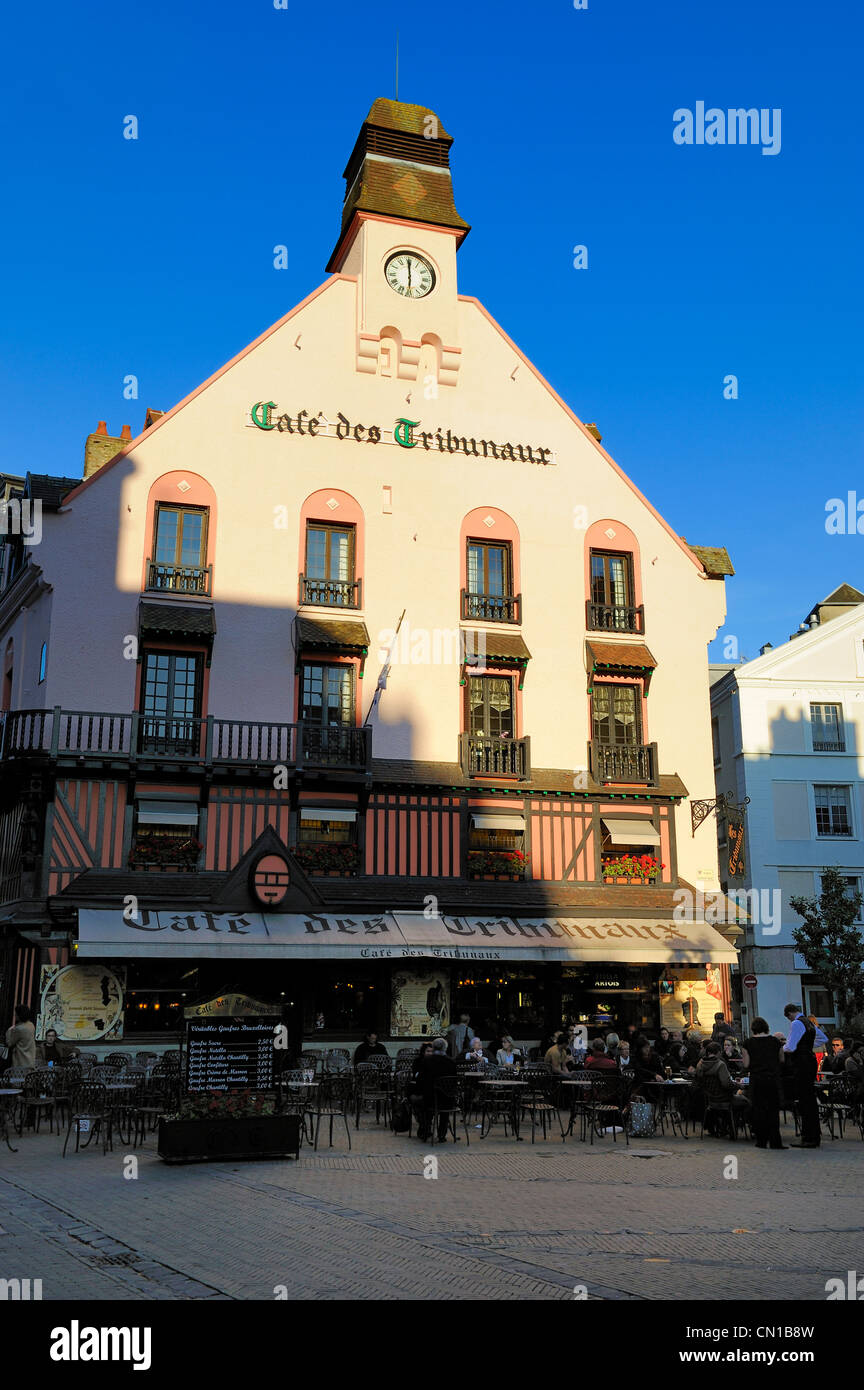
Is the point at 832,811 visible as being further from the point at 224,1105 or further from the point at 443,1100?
the point at 224,1105

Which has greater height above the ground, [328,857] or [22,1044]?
[328,857]

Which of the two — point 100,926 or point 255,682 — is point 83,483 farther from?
point 100,926

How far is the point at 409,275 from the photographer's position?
28.3 meters

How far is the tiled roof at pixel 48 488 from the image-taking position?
2438cm

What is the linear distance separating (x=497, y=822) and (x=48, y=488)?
11.6 meters

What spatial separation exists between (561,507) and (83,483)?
10.7 m

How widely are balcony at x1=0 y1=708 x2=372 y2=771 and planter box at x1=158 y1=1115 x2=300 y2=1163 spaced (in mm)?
10746

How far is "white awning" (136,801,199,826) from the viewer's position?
2372 cm

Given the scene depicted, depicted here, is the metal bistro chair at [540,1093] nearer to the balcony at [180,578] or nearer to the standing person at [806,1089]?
the standing person at [806,1089]

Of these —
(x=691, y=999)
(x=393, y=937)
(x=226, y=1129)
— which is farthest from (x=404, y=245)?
Answer: (x=226, y=1129)

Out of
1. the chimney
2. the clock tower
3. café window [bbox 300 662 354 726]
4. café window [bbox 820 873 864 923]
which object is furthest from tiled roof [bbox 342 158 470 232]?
A: café window [bbox 820 873 864 923]

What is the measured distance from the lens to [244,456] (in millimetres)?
26125
